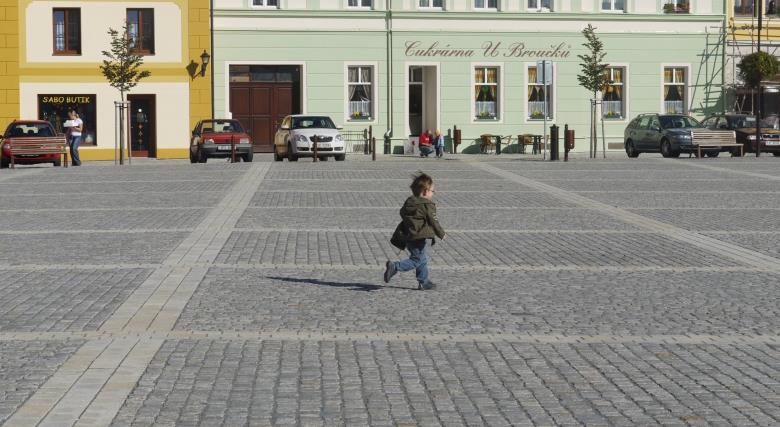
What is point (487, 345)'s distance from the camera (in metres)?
9.17

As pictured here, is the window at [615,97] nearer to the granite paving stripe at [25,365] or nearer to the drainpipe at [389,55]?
the drainpipe at [389,55]

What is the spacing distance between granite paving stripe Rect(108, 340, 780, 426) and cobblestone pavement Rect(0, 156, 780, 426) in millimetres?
24

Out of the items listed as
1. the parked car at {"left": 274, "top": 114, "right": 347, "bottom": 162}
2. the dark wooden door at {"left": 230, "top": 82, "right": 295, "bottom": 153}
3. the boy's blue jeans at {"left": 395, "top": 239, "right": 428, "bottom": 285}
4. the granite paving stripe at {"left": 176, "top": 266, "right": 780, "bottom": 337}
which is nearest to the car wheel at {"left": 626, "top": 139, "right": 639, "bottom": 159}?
the parked car at {"left": 274, "top": 114, "right": 347, "bottom": 162}

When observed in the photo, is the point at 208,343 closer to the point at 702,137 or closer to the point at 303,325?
the point at 303,325

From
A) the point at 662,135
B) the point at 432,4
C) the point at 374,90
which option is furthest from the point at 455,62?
the point at 662,135

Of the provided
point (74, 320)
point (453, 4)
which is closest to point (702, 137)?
point (453, 4)

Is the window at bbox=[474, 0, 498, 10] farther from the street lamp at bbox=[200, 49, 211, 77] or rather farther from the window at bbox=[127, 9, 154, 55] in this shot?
the window at bbox=[127, 9, 154, 55]

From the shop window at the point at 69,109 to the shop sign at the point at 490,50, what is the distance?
11.3 m

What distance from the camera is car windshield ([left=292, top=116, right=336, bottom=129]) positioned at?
4197 centimetres

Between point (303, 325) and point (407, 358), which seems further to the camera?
point (303, 325)

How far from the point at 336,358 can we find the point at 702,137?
3541 cm

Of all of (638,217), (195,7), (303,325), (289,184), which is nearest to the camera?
(303,325)

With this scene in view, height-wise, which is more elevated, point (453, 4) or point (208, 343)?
point (453, 4)

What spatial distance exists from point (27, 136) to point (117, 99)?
29.1ft
